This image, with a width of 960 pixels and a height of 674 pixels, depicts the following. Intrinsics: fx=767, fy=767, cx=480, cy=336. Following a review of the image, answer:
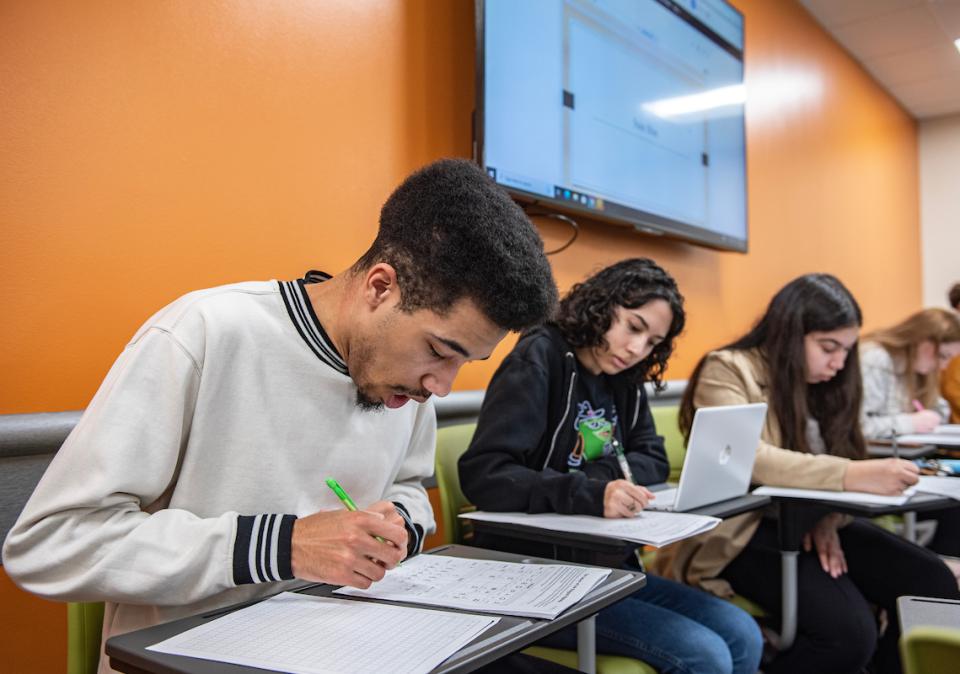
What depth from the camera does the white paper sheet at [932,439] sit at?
9.09 feet

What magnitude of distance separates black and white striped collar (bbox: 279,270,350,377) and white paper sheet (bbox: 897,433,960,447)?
2494 mm

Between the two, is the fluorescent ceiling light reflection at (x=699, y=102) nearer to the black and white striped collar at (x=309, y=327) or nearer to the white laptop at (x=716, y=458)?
the white laptop at (x=716, y=458)

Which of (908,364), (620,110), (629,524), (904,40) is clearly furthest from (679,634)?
(904,40)

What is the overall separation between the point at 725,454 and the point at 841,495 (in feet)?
1.22

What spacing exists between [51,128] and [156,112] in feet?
0.69

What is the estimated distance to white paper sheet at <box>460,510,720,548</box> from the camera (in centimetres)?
124

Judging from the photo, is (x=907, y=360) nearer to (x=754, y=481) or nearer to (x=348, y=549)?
(x=754, y=481)

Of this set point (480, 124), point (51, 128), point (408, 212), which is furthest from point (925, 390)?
point (51, 128)

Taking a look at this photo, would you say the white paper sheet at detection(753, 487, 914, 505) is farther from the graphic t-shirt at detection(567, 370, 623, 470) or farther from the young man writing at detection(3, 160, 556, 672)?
the young man writing at detection(3, 160, 556, 672)

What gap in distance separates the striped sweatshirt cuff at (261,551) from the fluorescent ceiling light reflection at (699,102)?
227 centimetres

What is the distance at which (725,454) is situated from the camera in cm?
162

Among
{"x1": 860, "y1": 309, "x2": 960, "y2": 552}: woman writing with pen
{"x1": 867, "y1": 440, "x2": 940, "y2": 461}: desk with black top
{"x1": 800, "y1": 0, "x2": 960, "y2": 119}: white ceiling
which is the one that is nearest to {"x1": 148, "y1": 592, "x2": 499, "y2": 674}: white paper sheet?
{"x1": 867, "y1": 440, "x2": 940, "y2": 461}: desk with black top

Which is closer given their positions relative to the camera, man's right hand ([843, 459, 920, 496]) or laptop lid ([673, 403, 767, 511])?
laptop lid ([673, 403, 767, 511])

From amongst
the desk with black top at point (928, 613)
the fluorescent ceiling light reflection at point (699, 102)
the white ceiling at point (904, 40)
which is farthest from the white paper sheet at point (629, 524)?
the white ceiling at point (904, 40)
